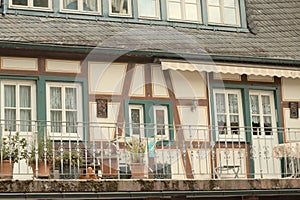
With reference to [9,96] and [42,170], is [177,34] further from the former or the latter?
[42,170]

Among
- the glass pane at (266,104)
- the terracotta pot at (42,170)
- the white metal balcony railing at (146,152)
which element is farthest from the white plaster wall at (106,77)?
the glass pane at (266,104)

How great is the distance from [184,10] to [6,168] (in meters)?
6.71

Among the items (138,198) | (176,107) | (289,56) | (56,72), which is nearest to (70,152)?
(138,198)

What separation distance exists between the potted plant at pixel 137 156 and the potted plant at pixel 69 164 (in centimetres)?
101

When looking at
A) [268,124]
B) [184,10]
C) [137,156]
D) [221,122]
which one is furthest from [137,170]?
[184,10]

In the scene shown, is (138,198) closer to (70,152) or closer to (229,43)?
(70,152)

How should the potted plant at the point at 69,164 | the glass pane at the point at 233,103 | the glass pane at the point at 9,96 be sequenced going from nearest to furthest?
the potted plant at the point at 69,164 < the glass pane at the point at 9,96 < the glass pane at the point at 233,103

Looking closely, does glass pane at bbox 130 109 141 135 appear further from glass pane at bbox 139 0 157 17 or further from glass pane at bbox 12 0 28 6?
glass pane at bbox 12 0 28 6

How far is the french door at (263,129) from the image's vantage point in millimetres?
18016

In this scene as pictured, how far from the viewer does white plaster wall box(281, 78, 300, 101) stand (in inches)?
736

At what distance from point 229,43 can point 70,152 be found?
5.49 metres

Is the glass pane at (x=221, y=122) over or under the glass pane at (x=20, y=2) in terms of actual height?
under

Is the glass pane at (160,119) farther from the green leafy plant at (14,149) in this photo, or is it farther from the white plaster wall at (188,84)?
the green leafy plant at (14,149)

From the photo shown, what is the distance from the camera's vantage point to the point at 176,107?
17.6 m
